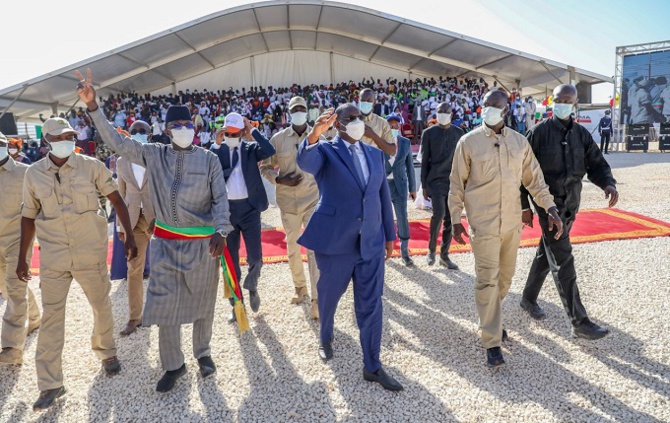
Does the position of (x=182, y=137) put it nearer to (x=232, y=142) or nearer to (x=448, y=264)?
(x=232, y=142)

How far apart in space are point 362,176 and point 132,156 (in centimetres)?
153

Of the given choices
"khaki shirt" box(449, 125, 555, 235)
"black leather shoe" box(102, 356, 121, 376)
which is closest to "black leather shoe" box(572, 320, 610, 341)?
"khaki shirt" box(449, 125, 555, 235)

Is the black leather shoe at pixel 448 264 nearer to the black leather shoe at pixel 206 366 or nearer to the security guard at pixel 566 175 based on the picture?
the security guard at pixel 566 175

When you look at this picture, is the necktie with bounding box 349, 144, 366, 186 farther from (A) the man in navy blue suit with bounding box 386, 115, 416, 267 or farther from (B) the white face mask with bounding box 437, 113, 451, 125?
(A) the man in navy blue suit with bounding box 386, 115, 416, 267

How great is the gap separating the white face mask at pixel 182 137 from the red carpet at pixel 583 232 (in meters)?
3.05

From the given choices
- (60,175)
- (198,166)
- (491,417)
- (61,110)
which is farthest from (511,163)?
(61,110)

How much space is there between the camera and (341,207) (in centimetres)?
286

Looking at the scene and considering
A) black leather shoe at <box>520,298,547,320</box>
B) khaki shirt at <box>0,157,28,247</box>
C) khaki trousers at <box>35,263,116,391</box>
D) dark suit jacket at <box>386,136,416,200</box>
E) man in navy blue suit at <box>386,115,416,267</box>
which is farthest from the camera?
dark suit jacket at <box>386,136,416,200</box>

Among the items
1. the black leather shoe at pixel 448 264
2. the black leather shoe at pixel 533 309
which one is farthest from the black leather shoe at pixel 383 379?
the black leather shoe at pixel 448 264

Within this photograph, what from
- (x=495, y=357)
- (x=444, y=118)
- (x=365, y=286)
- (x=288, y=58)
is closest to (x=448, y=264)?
(x=444, y=118)

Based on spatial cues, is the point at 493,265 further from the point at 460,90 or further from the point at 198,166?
the point at 460,90

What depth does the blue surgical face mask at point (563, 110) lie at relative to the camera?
3.41 m

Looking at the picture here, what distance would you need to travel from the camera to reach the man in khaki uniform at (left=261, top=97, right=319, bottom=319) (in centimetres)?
414

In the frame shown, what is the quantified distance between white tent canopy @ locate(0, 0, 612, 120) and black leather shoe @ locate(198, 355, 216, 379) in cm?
1715
